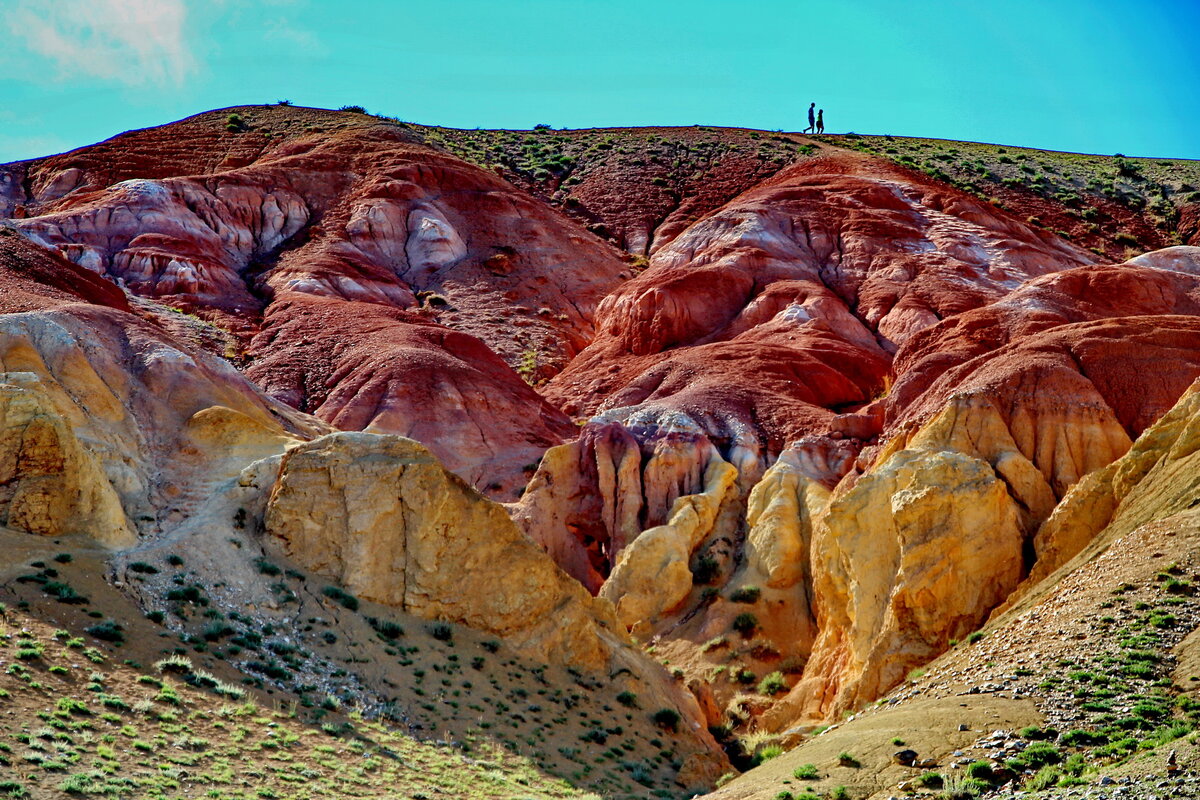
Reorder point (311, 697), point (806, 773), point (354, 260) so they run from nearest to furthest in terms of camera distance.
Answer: point (806, 773) → point (311, 697) → point (354, 260)

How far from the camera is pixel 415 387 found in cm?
5753

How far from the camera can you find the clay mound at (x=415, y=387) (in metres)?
55.6

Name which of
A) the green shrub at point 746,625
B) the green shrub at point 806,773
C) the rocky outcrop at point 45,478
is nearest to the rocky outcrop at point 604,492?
the green shrub at point 746,625

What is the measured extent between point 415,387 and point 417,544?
21.7 m

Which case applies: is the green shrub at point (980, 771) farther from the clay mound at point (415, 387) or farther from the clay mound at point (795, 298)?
the clay mound at point (415, 387)

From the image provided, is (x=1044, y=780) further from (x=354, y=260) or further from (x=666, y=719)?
(x=354, y=260)

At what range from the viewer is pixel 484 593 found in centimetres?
3666

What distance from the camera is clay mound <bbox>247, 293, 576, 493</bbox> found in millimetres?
55594

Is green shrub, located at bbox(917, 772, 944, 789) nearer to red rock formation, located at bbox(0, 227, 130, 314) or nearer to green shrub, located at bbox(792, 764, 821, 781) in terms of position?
green shrub, located at bbox(792, 764, 821, 781)

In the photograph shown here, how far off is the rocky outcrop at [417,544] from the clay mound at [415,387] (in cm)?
1606

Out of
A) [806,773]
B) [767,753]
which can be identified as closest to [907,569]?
[767,753]

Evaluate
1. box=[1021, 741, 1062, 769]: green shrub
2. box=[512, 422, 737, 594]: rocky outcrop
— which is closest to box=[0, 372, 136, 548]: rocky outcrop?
box=[512, 422, 737, 594]: rocky outcrop

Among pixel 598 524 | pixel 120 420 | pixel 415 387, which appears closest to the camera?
pixel 120 420

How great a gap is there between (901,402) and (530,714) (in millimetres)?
18553
